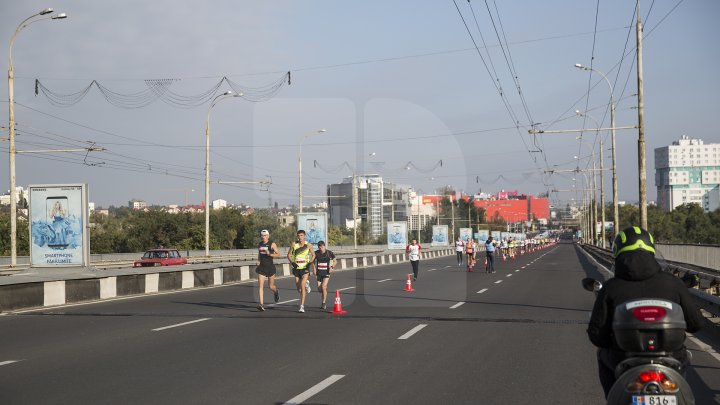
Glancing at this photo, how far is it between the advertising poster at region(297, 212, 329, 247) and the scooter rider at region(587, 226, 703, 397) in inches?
1651

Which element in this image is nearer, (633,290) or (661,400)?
(661,400)

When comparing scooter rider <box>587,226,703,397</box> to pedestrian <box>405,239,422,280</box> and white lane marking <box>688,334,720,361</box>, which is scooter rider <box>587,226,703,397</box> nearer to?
white lane marking <box>688,334,720,361</box>

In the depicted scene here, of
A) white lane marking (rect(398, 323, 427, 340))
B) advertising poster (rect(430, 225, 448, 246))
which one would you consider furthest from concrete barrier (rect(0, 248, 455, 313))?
advertising poster (rect(430, 225, 448, 246))

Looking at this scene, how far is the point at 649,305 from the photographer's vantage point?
5.08 m

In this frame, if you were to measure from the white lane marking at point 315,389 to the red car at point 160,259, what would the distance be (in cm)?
3983

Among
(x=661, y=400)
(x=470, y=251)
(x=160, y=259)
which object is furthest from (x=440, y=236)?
(x=661, y=400)

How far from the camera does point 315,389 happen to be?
27.7 ft

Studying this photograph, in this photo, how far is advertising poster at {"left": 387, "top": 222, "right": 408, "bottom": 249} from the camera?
7319 cm

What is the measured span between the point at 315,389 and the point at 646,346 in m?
4.27

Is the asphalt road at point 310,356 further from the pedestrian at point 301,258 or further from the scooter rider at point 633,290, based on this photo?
the scooter rider at point 633,290

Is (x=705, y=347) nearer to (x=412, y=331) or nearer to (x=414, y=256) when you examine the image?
(x=412, y=331)

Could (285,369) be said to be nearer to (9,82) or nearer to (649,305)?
(649,305)

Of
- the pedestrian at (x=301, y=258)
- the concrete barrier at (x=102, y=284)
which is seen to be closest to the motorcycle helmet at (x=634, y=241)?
the pedestrian at (x=301, y=258)

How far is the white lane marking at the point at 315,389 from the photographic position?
7828mm
